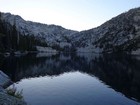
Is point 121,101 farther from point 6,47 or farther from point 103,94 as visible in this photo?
point 6,47

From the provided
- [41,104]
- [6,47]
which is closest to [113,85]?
[41,104]

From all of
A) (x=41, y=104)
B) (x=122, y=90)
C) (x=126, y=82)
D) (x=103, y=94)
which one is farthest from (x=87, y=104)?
(x=126, y=82)

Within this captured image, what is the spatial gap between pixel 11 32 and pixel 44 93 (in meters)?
150

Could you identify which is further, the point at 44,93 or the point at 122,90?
the point at 122,90

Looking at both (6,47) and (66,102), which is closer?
(66,102)

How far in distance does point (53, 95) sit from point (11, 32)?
15243 cm

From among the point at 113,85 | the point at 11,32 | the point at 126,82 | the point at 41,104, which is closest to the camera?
the point at 41,104

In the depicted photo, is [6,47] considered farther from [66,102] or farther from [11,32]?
[66,102]

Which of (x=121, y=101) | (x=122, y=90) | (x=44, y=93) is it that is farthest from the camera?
(x=122, y=90)

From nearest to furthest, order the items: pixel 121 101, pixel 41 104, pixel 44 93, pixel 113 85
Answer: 1. pixel 41 104
2. pixel 121 101
3. pixel 44 93
4. pixel 113 85

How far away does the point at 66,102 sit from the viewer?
43.4 m

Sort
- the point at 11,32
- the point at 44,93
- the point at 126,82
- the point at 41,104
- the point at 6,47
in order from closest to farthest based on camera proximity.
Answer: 1. the point at 41,104
2. the point at 44,93
3. the point at 126,82
4. the point at 6,47
5. the point at 11,32

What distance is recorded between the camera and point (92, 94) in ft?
170

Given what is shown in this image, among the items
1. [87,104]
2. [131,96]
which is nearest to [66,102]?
[87,104]
